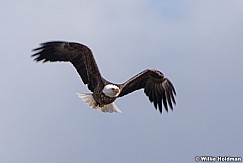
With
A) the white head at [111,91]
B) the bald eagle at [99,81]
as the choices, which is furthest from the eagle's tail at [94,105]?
the white head at [111,91]

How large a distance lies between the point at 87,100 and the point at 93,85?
0.94 ft

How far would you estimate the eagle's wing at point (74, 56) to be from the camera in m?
10.7

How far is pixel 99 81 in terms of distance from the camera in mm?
10898

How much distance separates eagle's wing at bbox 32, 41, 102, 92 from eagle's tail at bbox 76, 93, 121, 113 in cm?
28

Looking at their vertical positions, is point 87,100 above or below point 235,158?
above

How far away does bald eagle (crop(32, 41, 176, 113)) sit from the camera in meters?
10.7

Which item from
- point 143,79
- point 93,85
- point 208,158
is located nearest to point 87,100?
point 93,85

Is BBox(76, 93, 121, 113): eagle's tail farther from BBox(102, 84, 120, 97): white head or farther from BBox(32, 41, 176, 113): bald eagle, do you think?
BBox(102, 84, 120, 97): white head

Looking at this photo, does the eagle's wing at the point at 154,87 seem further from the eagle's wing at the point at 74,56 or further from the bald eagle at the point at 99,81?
the eagle's wing at the point at 74,56

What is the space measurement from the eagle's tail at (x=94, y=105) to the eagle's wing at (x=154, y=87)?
26 centimetres

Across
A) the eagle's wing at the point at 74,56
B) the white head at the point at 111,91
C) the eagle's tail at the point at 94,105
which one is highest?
the eagle's wing at the point at 74,56

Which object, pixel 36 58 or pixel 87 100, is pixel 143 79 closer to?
pixel 87 100

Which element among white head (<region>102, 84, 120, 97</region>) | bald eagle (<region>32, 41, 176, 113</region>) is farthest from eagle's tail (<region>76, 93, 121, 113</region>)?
white head (<region>102, 84, 120, 97</region>)

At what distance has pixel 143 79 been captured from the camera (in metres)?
11.1
